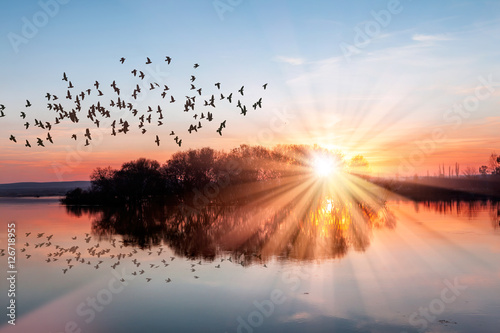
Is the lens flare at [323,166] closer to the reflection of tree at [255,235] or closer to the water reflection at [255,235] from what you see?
the reflection of tree at [255,235]

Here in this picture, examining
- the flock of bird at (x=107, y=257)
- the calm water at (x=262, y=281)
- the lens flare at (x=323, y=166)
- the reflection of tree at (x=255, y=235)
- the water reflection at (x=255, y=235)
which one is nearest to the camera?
the calm water at (x=262, y=281)

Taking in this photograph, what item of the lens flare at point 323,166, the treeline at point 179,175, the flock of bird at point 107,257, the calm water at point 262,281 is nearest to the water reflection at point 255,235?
the calm water at point 262,281

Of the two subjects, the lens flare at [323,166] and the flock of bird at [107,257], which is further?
the lens flare at [323,166]

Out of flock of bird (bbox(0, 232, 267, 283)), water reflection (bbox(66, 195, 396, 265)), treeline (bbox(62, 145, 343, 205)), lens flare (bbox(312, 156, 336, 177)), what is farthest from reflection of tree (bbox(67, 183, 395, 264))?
lens flare (bbox(312, 156, 336, 177))

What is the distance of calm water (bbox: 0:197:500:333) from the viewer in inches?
867

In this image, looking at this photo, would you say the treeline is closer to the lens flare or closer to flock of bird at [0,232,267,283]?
the lens flare

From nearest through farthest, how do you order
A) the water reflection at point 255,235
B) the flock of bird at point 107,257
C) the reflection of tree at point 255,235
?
1. the flock of bird at point 107,257
2. the water reflection at point 255,235
3. the reflection of tree at point 255,235

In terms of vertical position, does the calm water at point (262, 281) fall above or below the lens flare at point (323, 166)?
below

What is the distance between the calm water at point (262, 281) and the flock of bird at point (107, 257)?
4.0 inches

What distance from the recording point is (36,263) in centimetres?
3822

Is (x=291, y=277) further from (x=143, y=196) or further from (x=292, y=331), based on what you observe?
(x=143, y=196)

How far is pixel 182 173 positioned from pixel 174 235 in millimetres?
75435

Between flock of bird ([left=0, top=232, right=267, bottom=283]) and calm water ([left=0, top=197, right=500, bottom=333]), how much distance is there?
0.33 ft

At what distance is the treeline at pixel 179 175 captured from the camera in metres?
128
